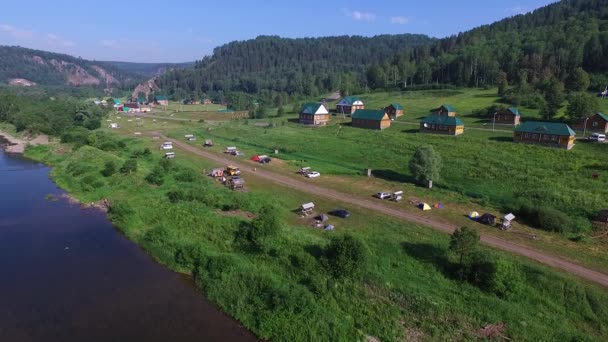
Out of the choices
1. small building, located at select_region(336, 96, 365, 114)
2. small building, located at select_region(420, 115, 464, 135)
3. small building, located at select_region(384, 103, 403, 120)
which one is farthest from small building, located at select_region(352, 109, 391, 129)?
small building, located at select_region(336, 96, 365, 114)

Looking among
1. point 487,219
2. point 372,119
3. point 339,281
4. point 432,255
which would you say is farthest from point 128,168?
point 372,119

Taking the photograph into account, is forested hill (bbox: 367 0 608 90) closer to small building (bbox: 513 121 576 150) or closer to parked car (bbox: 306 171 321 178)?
small building (bbox: 513 121 576 150)

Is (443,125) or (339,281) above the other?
(443,125)

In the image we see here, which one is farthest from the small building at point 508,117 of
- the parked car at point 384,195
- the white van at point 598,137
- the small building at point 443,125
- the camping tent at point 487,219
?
the camping tent at point 487,219

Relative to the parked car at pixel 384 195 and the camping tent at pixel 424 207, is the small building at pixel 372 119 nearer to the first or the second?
the parked car at pixel 384 195

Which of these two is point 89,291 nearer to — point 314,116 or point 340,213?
point 340,213
